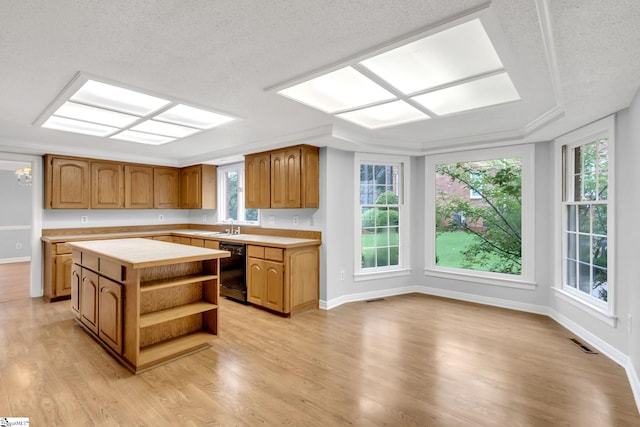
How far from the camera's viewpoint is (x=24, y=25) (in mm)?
1644

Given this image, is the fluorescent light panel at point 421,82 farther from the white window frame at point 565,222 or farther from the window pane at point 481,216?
the window pane at point 481,216

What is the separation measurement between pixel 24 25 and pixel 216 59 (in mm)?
965

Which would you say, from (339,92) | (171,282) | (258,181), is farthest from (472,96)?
(171,282)

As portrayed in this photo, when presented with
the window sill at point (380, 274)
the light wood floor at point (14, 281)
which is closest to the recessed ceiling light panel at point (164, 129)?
the window sill at point (380, 274)

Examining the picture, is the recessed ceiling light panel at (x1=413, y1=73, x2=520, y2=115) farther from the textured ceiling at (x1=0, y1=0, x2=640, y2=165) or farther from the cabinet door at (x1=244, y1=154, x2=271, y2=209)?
the cabinet door at (x1=244, y1=154, x2=271, y2=209)

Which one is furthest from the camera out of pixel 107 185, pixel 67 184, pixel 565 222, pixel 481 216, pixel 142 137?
pixel 107 185

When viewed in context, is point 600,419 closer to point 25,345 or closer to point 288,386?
point 288,386

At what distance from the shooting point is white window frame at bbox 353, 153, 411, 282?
455cm

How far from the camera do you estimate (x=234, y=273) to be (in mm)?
4477

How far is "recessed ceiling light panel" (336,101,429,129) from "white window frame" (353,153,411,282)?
Result: 0.96 metres

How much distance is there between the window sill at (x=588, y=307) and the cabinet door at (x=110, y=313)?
4.34m

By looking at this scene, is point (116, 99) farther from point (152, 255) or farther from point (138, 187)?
point (138, 187)

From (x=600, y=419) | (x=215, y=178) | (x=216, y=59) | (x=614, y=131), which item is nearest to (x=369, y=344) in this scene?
(x=600, y=419)

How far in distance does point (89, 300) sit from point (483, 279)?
4837 mm
